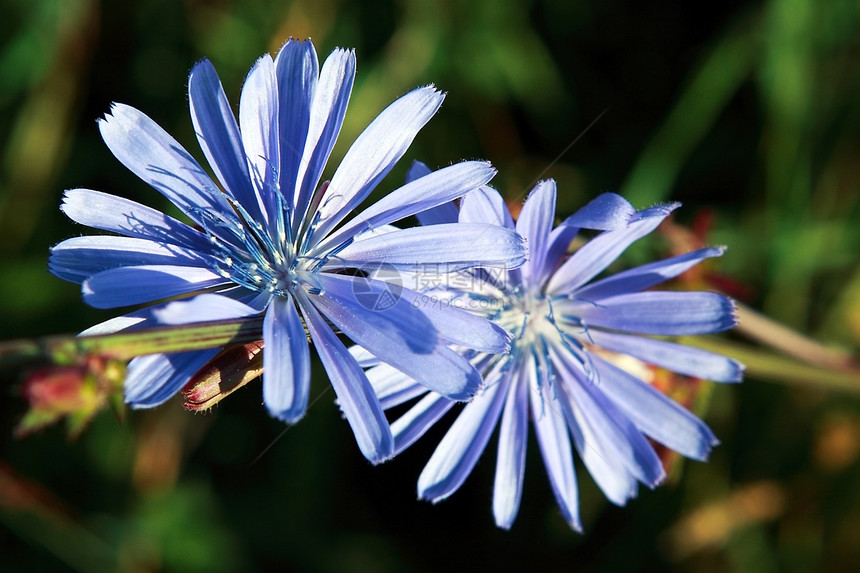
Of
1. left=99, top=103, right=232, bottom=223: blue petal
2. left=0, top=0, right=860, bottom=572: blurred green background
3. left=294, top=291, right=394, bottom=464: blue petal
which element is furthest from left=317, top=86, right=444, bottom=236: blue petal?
left=0, top=0, right=860, bottom=572: blurred green background

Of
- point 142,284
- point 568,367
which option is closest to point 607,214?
point 568,367

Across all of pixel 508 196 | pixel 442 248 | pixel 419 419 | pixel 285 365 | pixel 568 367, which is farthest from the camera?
pixel 508 196

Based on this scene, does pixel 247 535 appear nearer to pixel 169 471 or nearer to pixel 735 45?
pixel 169 471

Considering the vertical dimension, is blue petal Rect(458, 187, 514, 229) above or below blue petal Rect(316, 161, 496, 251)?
below

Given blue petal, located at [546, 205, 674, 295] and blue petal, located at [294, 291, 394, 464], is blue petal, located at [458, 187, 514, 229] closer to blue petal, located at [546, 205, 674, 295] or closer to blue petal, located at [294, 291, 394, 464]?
blue petal, located at [546, 205, 674, 295]

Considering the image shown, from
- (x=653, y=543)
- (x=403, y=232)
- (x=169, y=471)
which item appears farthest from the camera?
(x=169, y=471)

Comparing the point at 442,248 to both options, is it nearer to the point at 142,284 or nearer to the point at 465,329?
the point at 465,329

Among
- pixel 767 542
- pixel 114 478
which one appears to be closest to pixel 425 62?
pixel 114 478
